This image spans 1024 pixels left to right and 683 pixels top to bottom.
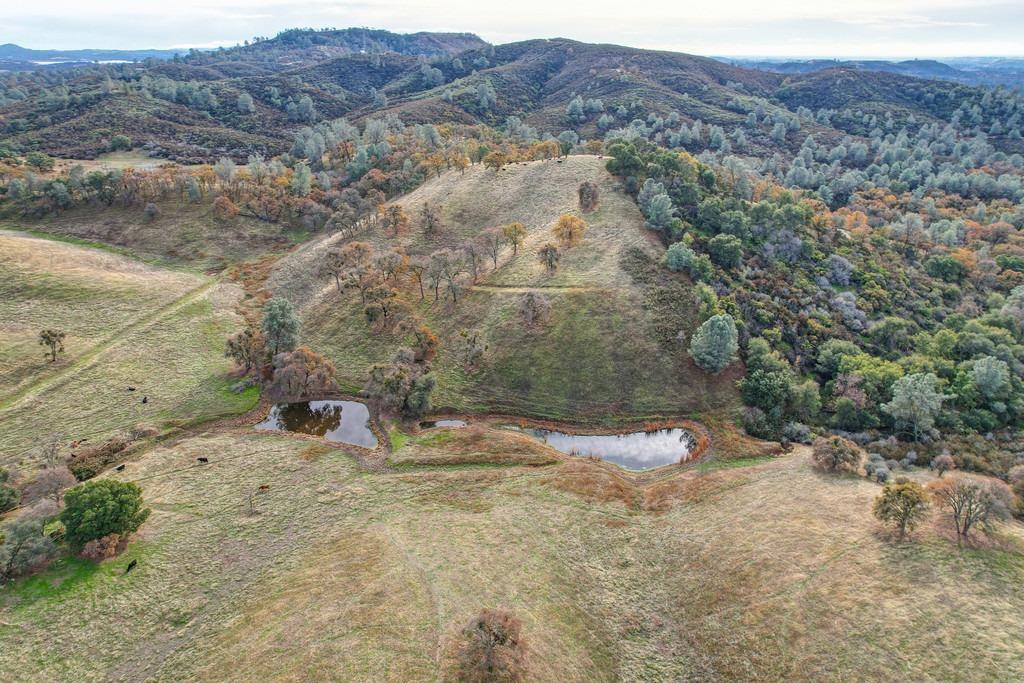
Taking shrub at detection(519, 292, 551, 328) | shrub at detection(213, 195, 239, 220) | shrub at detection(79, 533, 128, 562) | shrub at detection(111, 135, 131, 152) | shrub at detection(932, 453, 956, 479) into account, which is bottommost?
shrub at detection(932, 453, 956, 479)

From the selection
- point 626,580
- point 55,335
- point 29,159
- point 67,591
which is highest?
point 29,159

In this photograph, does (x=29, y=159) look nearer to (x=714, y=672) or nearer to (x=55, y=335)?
(x=55, y=335)

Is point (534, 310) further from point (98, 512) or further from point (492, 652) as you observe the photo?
point (98, 512)

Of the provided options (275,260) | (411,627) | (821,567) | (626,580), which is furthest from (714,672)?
(275,260)

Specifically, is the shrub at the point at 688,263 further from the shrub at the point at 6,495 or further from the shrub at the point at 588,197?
the shrub at the point at 6,495

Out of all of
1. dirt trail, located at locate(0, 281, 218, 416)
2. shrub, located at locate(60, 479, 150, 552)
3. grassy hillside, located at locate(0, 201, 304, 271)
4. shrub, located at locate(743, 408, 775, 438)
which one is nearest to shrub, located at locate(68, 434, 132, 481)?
shrub, located at locate(60, 479, 150, 552)

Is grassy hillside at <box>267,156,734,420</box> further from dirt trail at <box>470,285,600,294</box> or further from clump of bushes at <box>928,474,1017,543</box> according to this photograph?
clump of bushes at <box>928,474,1017,543</box>

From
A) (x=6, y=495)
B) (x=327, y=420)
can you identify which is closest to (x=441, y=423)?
(x=327, y=420)
